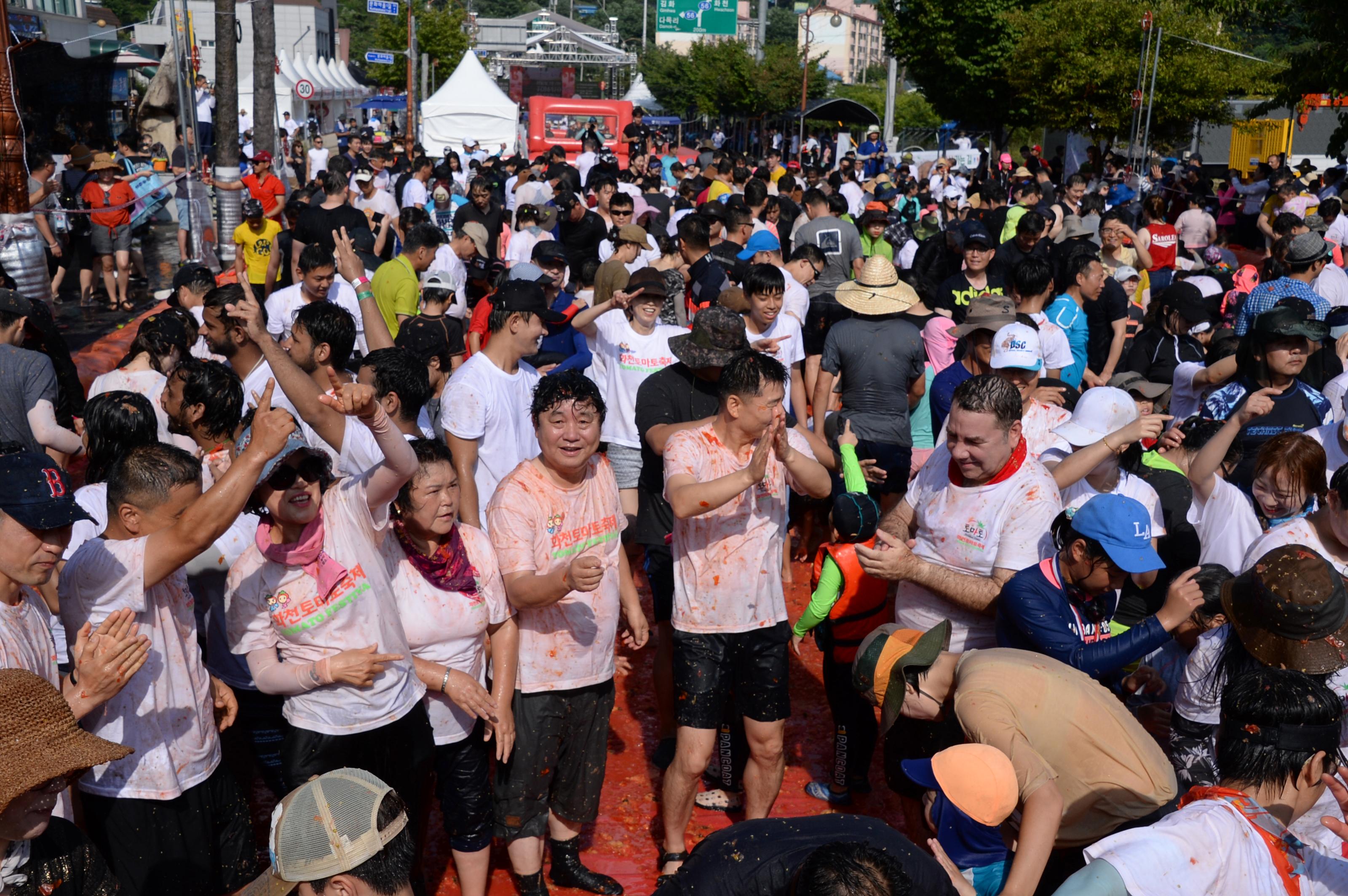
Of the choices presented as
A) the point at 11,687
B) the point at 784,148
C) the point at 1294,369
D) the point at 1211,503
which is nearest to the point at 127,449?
the point at 11,687

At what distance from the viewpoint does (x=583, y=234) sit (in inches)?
453

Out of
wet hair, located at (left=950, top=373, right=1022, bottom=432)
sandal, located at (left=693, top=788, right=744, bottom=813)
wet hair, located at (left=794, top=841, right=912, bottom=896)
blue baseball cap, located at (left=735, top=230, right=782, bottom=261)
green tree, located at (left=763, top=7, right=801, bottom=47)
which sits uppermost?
green tree, located at (left=763, top=7, right=801, bottom=47)

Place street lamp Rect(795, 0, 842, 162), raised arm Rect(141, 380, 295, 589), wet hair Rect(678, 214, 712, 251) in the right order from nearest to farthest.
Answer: raised arm Rect(141, 380, 295, 589)
wet hair Rect(678, 214, 712, 251)
street lamp Rect(795, 0, 842, 162)

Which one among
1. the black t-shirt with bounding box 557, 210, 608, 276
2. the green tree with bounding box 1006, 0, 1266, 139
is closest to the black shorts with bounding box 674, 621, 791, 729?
the black t-shirt with bounding box 557, 210, 608, 276

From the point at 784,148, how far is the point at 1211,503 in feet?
135

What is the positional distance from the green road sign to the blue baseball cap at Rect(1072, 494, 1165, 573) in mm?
55629

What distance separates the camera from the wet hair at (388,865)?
8.09 feet

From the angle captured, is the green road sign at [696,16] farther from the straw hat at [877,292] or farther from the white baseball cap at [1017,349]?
the white baseball cap at [1017,349]

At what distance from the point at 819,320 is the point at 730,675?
15.8 feet

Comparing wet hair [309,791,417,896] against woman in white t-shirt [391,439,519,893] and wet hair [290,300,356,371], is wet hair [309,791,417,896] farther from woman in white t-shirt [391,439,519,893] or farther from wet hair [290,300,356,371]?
wet hair [290,300,356,371]

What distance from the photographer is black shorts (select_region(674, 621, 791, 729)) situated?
409 centimetres

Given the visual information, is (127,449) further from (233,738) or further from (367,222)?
(367,222)

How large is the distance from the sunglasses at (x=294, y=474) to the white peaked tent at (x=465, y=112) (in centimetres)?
3273

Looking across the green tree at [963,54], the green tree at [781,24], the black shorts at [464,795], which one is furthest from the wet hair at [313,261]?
the green tree at [781,24]
